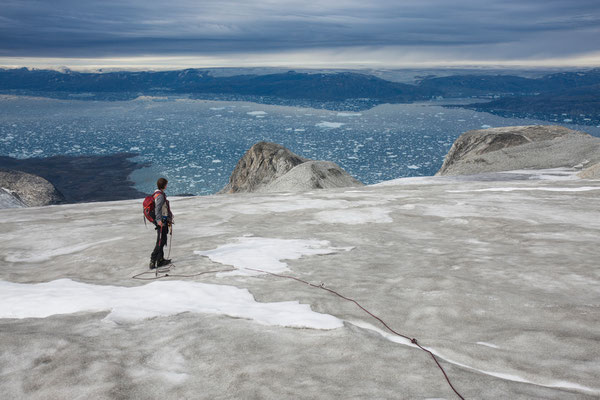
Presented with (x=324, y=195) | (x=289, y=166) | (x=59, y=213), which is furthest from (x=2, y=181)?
(x=324, y=195)

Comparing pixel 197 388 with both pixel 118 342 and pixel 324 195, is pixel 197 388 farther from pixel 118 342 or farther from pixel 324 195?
pixel 324 195

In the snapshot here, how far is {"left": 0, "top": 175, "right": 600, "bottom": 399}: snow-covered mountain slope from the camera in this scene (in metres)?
5.27

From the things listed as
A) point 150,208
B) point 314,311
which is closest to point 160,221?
→ point 150,208

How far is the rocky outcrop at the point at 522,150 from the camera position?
45.5m

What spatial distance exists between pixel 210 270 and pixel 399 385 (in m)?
7.04

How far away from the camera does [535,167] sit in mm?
45906

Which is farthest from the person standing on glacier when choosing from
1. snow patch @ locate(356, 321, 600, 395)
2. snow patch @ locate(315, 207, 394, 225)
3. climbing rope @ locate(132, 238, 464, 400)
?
snow patch @ locate(315, 207, 394, 225)

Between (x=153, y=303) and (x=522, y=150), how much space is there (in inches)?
2182

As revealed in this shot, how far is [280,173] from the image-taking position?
68.1 m

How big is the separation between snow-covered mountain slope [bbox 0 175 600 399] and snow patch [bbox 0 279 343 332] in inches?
1.9

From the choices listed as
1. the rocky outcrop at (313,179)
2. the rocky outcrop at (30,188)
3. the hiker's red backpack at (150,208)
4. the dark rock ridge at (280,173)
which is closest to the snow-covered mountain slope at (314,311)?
the hiker's red backpack at (150,208)

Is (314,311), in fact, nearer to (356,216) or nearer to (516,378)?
(516,378)

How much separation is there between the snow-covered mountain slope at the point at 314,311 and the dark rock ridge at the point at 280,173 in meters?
29.8

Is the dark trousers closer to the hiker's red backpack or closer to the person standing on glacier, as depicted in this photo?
the person standing on glacier
